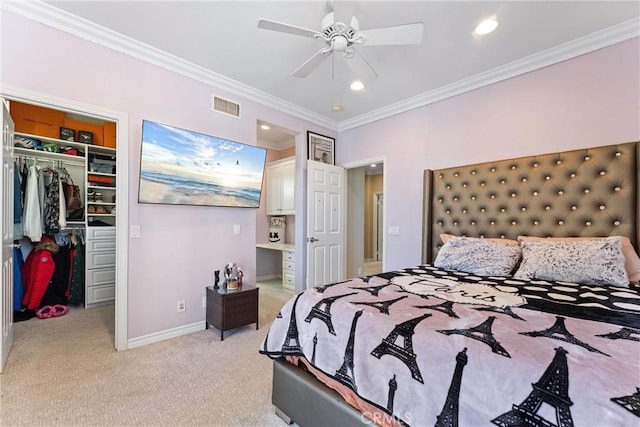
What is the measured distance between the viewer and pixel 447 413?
37.3 inches

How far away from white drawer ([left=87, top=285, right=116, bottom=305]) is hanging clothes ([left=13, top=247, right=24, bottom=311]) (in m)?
0.62

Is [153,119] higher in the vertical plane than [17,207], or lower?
higher

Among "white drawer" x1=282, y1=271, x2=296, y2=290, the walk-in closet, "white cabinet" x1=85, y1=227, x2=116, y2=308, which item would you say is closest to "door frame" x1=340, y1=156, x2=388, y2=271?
"white drawer" x1=282, y1=271, x2=296, y2=290

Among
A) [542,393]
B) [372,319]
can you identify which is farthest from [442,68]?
[542,393]

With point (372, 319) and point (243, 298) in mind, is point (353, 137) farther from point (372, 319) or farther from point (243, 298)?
point (372, 319)

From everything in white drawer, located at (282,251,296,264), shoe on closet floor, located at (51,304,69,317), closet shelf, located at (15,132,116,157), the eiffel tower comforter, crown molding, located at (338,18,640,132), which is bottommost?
shoe on closet floor, located at (51,304,69,317)

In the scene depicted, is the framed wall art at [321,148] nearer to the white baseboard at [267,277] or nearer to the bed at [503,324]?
the bed at [503,324]

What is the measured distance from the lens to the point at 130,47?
2.53 meters

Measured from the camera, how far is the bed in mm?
837

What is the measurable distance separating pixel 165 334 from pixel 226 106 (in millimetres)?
2513

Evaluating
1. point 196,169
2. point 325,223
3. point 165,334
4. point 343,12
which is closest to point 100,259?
point 165,334

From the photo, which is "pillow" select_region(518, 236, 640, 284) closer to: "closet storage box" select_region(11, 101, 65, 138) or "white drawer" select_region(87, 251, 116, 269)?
"white drawer" select_region(87, 251, 116, 269)

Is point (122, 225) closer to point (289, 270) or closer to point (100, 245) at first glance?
point (100, 245)

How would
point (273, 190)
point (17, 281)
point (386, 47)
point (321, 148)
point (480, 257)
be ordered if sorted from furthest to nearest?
1. point (273, 190)
2. point (321, 148)
3. point (17, 281)
4. point (386, 47)
5. point (480, 257)
